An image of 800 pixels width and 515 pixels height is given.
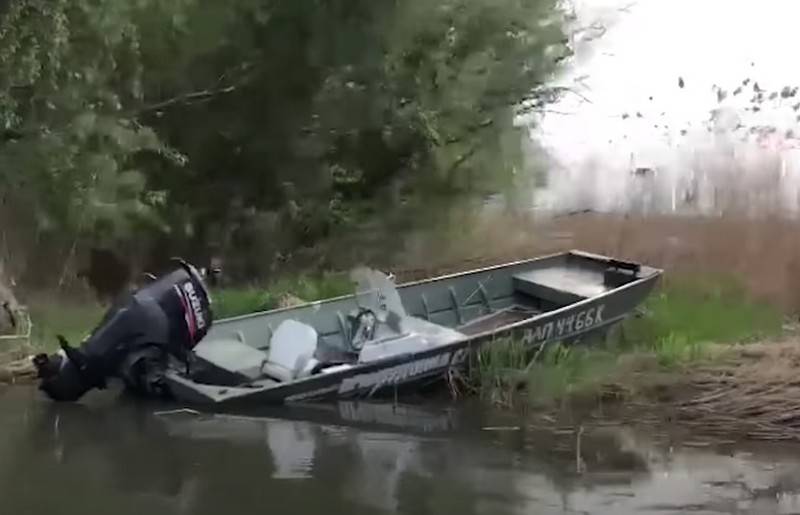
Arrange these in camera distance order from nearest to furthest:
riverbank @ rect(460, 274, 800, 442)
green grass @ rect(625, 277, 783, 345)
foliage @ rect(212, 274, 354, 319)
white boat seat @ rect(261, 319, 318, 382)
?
riverbank @ rect(460, 274, 800, 442)
white boat seat @ rect(261, 319, 318, 382)
green grass @ rect(625, 277, 783, 345)
foliage @ rect(212, 274, 354, 319)

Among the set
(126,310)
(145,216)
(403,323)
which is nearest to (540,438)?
(403,323)

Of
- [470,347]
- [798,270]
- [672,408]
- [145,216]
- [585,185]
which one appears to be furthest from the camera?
[585,185]

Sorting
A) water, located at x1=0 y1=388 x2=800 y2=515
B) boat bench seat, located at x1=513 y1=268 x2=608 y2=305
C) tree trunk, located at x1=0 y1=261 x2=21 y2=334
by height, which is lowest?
water, located at x1=0 y1=388 x2=800 y2=515

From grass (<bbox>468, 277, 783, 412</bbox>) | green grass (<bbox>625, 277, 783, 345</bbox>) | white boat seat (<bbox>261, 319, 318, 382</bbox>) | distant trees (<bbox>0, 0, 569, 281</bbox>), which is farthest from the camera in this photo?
distant trees (<bbox>0, 0, 569, 281</bbox>)

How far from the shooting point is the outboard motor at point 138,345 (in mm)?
8633

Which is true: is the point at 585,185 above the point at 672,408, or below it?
above

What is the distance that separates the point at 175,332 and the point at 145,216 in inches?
243

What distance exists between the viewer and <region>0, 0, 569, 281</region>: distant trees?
12.5m

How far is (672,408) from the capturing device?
837cm

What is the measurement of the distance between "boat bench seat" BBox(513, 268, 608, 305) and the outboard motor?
3.63 metres

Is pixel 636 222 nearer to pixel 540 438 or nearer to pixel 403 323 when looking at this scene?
pixel 403 323

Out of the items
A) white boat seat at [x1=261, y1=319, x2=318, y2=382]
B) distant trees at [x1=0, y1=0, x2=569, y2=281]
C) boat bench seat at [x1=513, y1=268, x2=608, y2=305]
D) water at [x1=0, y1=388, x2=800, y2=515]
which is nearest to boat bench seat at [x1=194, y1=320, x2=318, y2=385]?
white boat seat at [x1=261, y1=319, x2=318, y2=382]

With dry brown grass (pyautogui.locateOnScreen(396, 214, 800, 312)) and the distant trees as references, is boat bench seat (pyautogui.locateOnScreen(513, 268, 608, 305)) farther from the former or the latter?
Answer: the distant trees

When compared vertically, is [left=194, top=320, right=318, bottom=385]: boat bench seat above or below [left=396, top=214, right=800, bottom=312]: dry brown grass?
below
